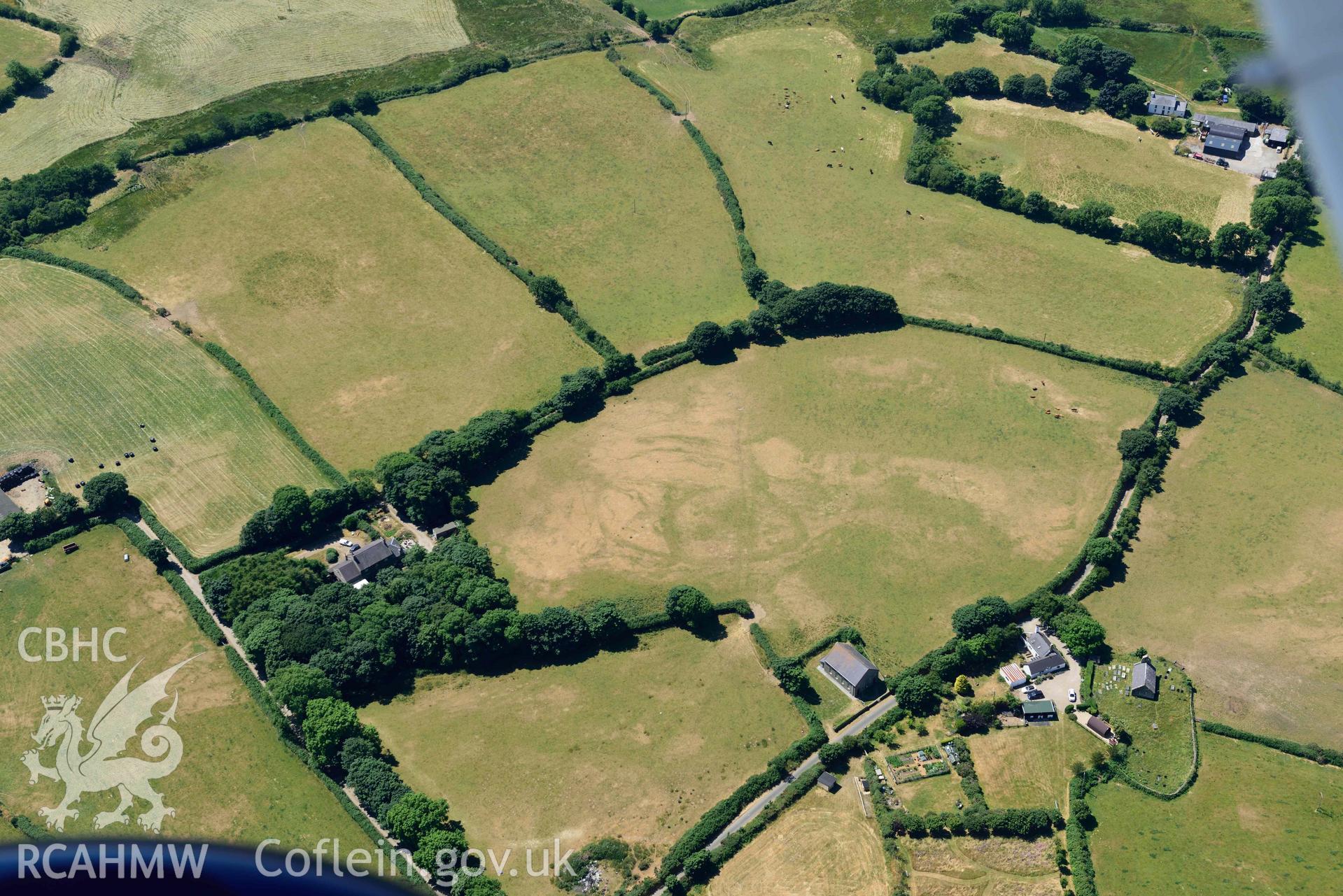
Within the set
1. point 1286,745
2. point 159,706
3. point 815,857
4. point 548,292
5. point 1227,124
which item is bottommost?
point 159,706

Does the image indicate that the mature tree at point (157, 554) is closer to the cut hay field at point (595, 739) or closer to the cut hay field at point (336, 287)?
the cut hay field at point (336, 287)

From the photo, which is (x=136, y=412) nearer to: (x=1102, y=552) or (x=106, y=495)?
(x=106, y=495)

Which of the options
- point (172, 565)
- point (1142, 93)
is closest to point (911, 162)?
Result: point (1142, 93)

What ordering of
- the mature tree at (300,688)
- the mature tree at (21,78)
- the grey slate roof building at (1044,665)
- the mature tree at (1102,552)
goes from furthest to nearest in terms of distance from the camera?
1. the mature tree at (21,78)
2. the mature tree at (1102,552)
3. the grey slate roof building at (1044,665)
4. the mature tree at (300,688)

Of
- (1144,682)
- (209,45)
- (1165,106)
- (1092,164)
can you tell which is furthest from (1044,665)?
(209,45)

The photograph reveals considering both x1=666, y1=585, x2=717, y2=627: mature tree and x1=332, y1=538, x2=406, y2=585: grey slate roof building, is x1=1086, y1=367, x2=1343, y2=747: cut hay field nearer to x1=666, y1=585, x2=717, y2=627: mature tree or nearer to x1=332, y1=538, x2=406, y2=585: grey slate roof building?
x1=666, y1=585, x2=717, y2=627: mature tree

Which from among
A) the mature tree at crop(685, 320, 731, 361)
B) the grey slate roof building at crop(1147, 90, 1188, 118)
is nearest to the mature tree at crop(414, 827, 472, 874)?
the mature tree at crop(685, 320, 731, 361)

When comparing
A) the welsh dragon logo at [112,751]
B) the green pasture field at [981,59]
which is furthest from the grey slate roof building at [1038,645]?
the green pasture field at [981,59]

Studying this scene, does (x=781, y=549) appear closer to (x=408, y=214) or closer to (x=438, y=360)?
(x=438, y=360)
